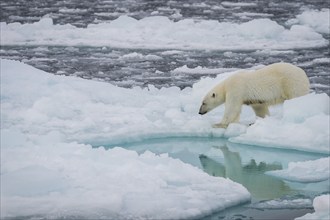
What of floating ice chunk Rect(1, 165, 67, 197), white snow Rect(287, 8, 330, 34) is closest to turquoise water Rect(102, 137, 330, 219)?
floating ice chunk Rect(1, 165, 67, 197)

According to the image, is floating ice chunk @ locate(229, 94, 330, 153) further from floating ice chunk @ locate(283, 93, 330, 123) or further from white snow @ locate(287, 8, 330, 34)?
white snow @ locate(287, 8, 330, 34)

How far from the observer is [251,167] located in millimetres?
6098

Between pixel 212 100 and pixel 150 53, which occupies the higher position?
pixel 150 53

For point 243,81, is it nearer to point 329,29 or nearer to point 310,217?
point 310,217

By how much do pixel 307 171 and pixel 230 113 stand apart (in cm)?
171

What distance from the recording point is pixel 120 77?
11141mm

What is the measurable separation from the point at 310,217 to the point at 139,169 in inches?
52.8

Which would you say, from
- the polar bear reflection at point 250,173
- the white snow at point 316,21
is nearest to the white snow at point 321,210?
the polar bear reflection at point 250,173

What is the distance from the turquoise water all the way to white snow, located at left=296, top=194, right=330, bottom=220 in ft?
0.79

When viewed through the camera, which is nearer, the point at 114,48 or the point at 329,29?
the point at 114,48

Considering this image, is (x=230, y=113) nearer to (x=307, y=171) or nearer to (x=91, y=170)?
(x=307, y=171)

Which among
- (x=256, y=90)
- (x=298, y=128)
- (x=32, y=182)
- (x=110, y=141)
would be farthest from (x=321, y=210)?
(x=256, y=90)

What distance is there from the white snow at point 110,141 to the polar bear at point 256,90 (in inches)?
7.5

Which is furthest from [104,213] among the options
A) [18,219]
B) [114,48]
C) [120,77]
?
[114,48]
